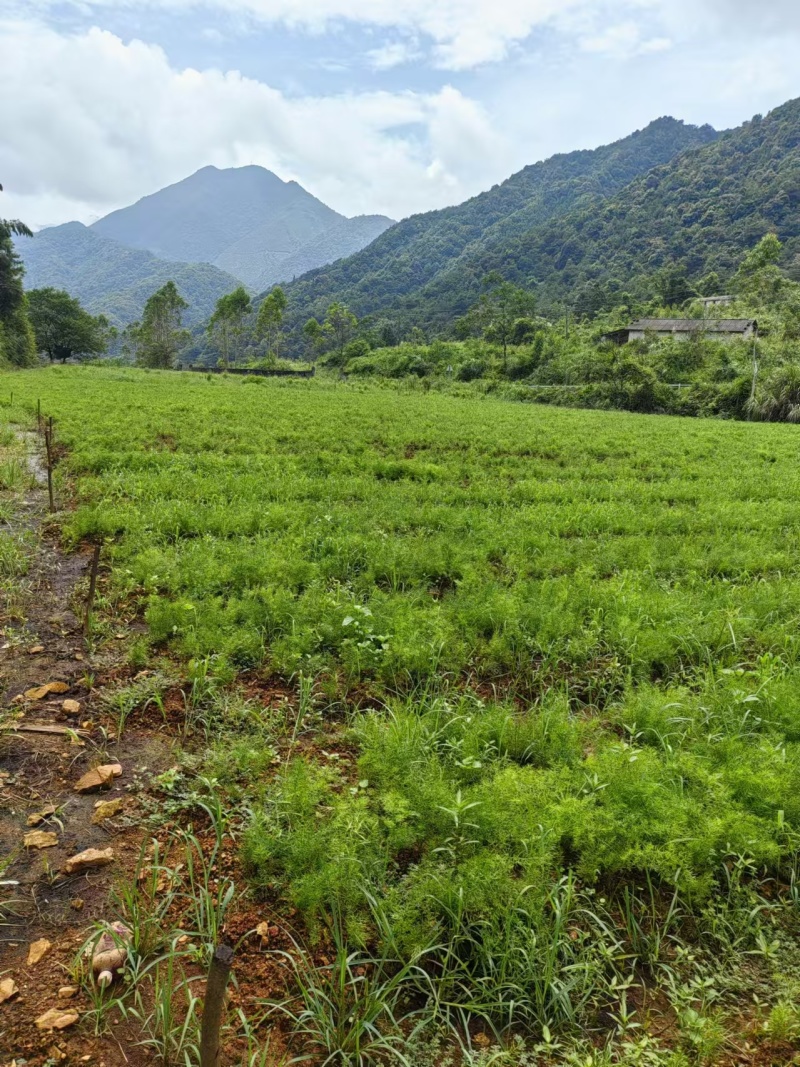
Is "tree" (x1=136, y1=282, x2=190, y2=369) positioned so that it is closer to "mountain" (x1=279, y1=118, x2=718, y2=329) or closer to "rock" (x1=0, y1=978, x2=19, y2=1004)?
"mountain" (x1=279, y1=118, x2=718, y2=329)

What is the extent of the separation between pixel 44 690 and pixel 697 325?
201 feet

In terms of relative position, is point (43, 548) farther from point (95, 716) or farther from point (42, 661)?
point (95, 716)

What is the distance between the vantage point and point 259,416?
20266mm

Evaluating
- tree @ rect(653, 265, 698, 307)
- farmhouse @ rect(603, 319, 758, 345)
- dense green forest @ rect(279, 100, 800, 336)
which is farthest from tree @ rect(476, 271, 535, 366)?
tree @ rect(653, 265, 698, 307)

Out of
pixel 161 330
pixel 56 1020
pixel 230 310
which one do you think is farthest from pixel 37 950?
pixel 161 330

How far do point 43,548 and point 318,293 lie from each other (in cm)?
15032

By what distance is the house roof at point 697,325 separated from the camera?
55188 mm

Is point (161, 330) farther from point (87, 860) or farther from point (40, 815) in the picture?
Answer: point (87, 860)

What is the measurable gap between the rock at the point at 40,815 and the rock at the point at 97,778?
17 cm

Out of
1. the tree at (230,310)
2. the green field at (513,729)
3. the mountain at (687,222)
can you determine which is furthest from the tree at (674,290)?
the green field at (513,729)

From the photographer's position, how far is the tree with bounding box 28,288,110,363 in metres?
68.4

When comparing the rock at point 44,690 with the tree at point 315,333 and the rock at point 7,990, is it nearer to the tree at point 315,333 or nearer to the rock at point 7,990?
the rock at point 7,990

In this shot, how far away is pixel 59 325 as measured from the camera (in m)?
69.6

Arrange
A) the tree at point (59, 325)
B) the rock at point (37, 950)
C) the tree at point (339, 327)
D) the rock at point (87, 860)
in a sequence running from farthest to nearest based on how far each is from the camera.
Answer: the tree at point (339, 327)
the tree at point (59, 325)
the rock at point (87, 860)
the rock at point (37, 950)
